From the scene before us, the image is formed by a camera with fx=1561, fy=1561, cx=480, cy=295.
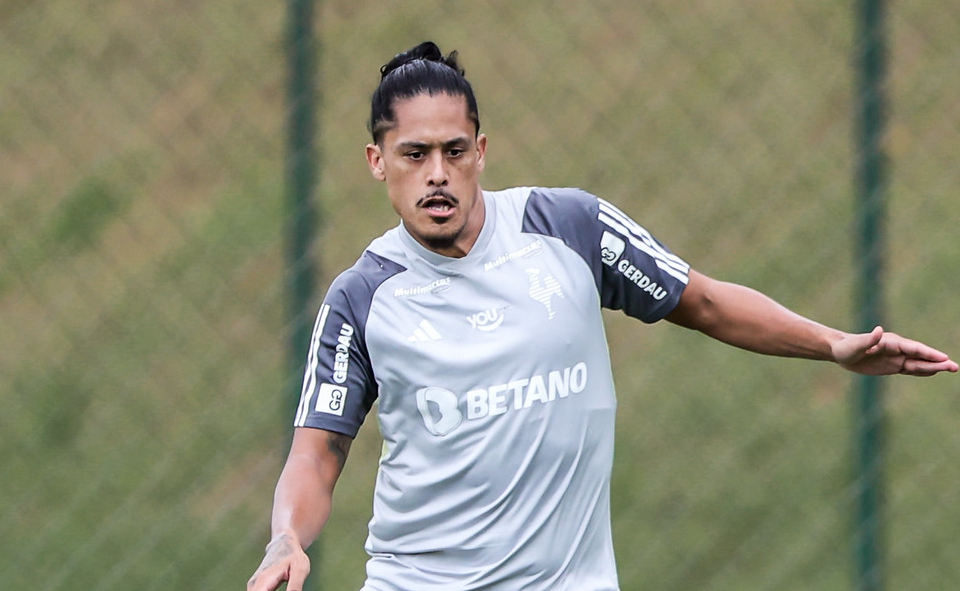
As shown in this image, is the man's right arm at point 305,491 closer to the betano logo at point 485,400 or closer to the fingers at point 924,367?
the betano logo at point 485,400

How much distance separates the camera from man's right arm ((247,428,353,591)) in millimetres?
3359

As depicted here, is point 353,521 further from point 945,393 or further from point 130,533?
point 945,393

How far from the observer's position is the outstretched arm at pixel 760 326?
140 inches

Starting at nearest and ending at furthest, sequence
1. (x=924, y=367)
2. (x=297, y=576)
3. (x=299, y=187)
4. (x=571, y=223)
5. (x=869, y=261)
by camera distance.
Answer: (x=297, y=576)
(x=924, y=367)
(x=571, y=223)
(x=299, y=187)
(x=869, y=261)

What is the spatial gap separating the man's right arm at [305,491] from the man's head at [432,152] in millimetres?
522

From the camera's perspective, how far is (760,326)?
3.74 metres

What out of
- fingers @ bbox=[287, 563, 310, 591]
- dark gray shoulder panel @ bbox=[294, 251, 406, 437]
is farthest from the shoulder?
fingers @ bbox=[287, 563, 310, 591]

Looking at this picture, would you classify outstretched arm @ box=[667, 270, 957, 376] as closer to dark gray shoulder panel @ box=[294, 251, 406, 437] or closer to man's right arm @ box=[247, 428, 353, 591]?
dark gray shoulder panel @ box=[294, 251, 406, 437]

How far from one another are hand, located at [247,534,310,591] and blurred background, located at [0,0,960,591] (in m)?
1.88

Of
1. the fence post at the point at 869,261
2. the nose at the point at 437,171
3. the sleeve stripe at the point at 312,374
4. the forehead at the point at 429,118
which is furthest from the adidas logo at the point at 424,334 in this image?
the fence post at the point at 869,261

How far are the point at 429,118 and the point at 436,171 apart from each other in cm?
13

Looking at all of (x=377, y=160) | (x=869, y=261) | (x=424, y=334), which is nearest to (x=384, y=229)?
(x=869, y=261)

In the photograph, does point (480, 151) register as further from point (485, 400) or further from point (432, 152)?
A: point (485, 400)

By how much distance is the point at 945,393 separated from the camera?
5789mm
